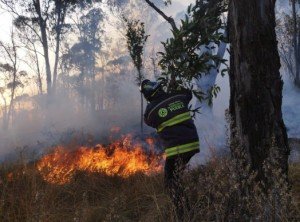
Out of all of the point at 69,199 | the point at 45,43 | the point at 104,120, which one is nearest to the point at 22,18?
the point at 45,43

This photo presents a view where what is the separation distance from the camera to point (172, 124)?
4730mm

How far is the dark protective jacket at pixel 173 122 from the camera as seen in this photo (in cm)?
464

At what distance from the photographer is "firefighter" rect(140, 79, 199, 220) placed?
15.2 feet

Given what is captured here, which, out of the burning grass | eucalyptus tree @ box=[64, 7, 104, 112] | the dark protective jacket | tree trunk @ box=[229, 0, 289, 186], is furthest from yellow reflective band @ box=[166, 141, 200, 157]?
eucalyptus tree @ box=[64, 7, 104, 112]

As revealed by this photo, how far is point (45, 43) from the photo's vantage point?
26.0 metres

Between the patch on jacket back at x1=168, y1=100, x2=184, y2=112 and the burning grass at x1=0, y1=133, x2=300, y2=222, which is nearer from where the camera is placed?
the burning grass at x1=0, y1=133, x2=300, y2=222

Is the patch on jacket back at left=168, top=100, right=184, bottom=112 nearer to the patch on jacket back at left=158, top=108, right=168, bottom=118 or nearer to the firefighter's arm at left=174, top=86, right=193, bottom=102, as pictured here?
the patch on jacket back at left=158, top=108, right=168, bottom=118

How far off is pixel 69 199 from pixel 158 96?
252cm

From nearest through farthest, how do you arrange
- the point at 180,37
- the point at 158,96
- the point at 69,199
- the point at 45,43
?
the point at 180,37
the point at 158,96
the point at 69,199
the point at 45,43

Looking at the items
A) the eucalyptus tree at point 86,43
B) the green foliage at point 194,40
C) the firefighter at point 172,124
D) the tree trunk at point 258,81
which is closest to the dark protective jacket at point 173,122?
the firefighter at point 172,124

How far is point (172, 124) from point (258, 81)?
1.36m

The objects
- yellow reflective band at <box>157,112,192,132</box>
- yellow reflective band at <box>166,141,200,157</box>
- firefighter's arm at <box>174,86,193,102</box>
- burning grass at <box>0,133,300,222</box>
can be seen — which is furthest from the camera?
firefighter's arm at <box>174,86,193,102</box>

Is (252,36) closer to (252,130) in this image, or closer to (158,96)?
(252,130)

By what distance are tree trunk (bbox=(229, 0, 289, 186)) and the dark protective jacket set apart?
0.99m
